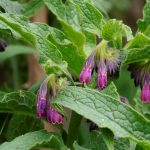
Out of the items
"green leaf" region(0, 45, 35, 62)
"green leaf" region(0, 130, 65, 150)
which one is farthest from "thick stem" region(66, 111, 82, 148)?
"green leaf" region(0, 45, 35, 62)

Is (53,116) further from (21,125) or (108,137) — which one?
(21,125)

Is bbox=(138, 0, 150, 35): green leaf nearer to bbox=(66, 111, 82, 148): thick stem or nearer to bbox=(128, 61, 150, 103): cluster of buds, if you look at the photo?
bbox=(128, 61, 150, 103): cluster of buds

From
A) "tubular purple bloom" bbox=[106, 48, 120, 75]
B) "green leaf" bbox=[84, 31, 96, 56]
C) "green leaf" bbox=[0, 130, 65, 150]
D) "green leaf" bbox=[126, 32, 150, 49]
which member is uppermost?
"green leaf" bbox=[84, 31, 96, 56]

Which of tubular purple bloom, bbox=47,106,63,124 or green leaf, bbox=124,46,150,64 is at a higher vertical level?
green leaf, bbox=124,46,150,64

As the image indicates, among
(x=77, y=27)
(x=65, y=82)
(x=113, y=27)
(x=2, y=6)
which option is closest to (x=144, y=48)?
(x=113, y=27)

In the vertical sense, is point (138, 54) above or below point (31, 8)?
below

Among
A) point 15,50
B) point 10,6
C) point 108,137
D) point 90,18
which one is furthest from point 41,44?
point 15,50

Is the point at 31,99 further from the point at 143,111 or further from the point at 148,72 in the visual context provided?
the point at 143,111
